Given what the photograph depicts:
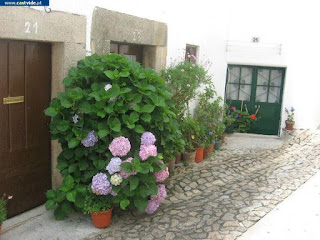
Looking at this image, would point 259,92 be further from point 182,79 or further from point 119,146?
point 119,146

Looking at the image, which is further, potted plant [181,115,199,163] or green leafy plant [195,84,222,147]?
green leafy plant [195,84,222,147]

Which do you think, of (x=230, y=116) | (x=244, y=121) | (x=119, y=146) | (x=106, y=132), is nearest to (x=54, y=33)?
(x=106, y=132)

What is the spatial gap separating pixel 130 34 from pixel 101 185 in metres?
2.33

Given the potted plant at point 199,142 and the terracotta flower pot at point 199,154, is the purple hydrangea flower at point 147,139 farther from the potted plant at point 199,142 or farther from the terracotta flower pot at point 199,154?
the terracotta flower pot at point 199,154

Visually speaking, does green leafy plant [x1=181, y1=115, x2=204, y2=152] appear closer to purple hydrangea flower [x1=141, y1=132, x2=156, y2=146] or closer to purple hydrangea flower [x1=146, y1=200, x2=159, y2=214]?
purple hydrangea flower [x1=146, y1=200, x2=159, y2=214]

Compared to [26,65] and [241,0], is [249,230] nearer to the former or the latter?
[26,65]

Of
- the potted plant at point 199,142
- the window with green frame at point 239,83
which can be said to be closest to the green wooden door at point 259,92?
the window with green frame at point 239,83

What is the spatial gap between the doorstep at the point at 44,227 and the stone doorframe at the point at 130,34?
2064mm

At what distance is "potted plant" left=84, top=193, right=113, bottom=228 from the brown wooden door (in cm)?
81

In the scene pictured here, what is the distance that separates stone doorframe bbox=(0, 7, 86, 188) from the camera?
3.47 meters

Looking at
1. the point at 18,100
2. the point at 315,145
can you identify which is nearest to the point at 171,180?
the point at 18,100

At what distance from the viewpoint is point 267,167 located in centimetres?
652

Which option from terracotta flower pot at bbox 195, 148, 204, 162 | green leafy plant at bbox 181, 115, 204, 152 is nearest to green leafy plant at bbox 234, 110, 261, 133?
green leafy plant at bbox 181, 115, 204, 152

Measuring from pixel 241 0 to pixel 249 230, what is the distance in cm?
627
